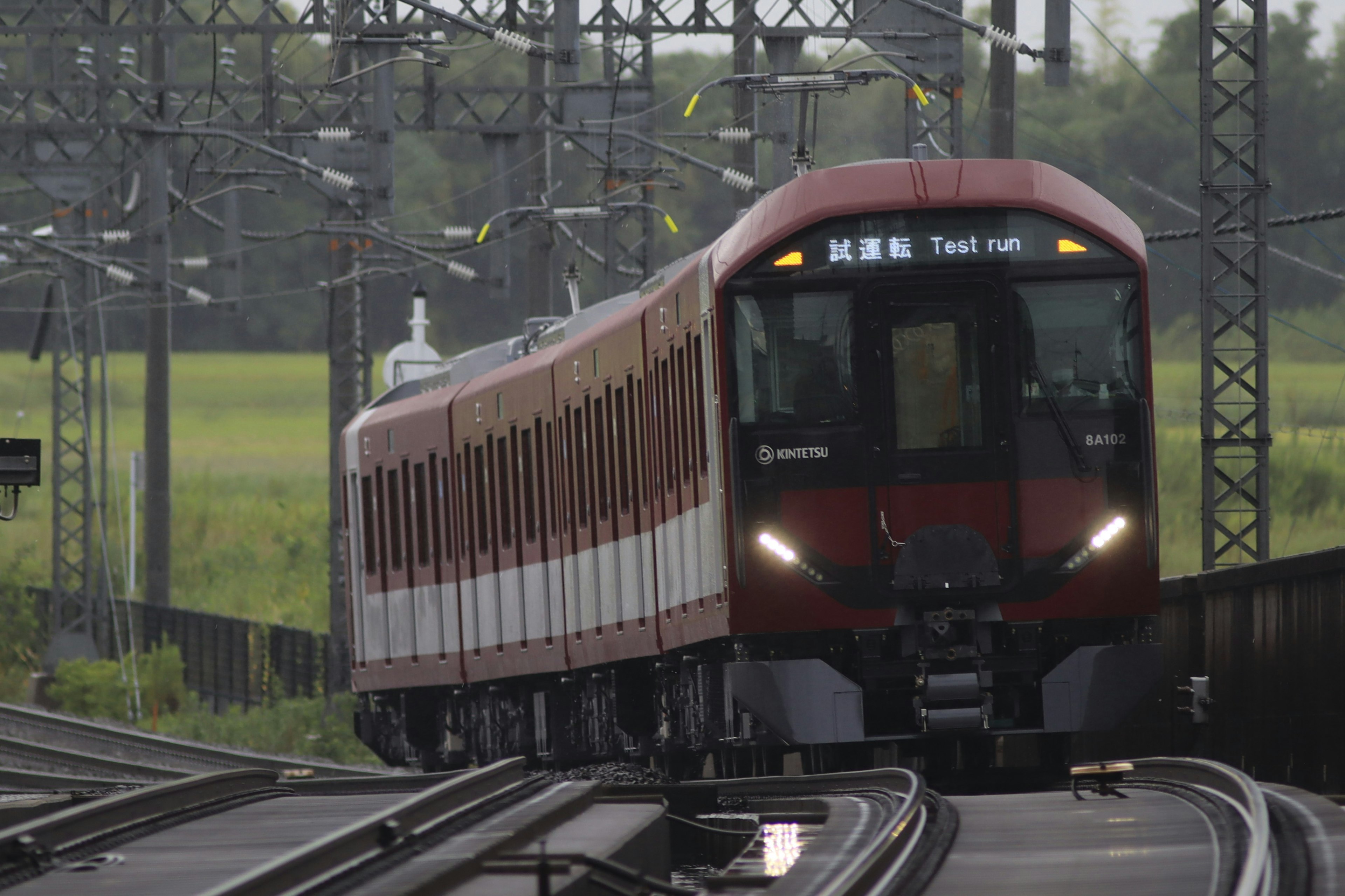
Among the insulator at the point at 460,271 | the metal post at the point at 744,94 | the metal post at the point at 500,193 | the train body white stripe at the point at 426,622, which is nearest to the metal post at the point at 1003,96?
the metal post at the point at 744,94

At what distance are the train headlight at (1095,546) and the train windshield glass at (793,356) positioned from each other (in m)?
1.55

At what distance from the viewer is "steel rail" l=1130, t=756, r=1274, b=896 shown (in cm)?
803

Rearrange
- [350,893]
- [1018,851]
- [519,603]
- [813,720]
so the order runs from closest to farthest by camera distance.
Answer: [350,893]
[1018,851]
[813,720]
[519,603]

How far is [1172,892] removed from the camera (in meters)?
8.33

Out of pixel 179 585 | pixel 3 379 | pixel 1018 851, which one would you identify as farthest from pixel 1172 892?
pixel 3 379

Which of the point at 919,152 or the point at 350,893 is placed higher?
the point at 919,152

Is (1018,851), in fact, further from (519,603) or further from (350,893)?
(519,603)

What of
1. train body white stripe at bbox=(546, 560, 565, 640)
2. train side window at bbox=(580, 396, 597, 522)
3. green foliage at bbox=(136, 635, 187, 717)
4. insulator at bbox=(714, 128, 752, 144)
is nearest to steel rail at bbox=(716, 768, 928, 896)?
train side window at bbox=(580, 396, 597, 522)

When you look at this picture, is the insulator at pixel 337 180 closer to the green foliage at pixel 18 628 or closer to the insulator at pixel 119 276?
the insulator at pixel 119 276

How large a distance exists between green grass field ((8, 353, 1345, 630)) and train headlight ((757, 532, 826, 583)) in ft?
82.7

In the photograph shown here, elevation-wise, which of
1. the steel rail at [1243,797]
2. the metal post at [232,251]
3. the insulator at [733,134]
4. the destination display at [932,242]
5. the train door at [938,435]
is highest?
the metal post at [232,251]

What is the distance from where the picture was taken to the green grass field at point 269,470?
4597 cm

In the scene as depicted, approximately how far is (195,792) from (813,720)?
3603mm

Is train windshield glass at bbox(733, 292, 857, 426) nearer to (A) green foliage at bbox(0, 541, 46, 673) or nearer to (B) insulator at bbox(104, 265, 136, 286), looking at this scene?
(B) insulator at bbox(104, 265, 136, 286)
